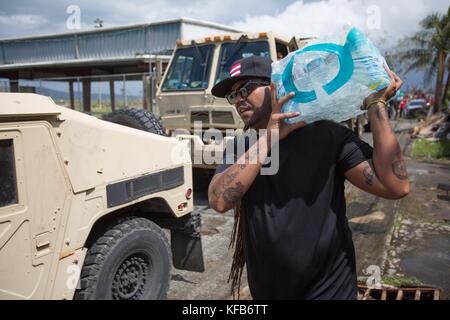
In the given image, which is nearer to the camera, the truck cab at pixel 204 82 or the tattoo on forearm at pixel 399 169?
the tattoo on forearm at pixel 399 169

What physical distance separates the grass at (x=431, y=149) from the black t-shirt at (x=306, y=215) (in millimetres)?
10695

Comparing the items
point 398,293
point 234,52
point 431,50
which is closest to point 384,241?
point 398,293

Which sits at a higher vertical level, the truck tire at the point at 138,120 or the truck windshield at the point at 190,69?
the truck windshield at the point at 190,69

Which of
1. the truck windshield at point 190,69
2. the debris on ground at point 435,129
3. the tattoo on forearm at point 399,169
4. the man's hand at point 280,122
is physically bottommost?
the debris on ground at point 435,129

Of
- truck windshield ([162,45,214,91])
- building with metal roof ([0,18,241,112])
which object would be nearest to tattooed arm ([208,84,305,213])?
truck windshield ([162,45,214,91])

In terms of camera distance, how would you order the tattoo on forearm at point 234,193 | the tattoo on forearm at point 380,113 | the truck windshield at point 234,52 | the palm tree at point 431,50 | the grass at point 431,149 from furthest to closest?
the palm tree at point 431,50, the grass at point 431,149, the truck windshield at point 234,52, the tattoo on forearm at point 234,193, the tattoo on forearm at point 380,113

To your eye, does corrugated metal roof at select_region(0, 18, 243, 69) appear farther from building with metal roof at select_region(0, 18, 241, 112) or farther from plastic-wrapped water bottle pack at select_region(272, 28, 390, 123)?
plastic-wrapped water bottle pack at select_region(272, 28, 390, 123)

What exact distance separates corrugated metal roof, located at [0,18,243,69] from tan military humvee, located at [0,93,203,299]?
34.1 ft

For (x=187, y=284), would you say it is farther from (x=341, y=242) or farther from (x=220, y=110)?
(x=220, y=110)

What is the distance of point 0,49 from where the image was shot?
1912 centimetres

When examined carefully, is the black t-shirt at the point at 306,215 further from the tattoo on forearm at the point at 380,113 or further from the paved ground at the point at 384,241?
the paved ground at the point at 384,241

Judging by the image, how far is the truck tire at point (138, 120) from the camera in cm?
369

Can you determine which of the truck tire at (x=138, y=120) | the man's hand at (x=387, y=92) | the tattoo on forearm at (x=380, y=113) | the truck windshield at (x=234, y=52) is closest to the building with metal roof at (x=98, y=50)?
the truck windshield at (x=234, y=52)

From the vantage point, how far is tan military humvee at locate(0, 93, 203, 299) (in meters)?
2.18
